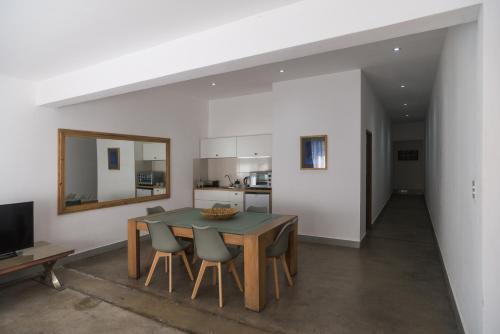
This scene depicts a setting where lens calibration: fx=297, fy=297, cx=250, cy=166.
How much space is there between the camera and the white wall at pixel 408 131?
446 inches

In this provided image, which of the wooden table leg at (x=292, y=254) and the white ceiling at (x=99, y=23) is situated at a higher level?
the white ceiling at (x=99, y=23)

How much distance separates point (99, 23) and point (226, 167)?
456 cm

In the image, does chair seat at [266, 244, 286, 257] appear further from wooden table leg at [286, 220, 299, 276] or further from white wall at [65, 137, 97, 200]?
white wall at [65, 137, 97, 200]

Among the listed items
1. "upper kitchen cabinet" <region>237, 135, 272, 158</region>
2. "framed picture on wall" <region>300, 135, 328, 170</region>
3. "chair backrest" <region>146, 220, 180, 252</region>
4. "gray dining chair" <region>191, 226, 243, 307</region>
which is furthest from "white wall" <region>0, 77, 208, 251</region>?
"framed picture on wall" <region>300, 135, 328, 170</region>

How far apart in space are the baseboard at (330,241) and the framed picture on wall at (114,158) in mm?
3373

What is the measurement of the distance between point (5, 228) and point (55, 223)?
754 mm

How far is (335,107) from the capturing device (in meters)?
4.90

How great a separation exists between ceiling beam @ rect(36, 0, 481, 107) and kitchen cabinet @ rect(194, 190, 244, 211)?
3201 mm

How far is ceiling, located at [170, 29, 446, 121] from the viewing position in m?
3.80

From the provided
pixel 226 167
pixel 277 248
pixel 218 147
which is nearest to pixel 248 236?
pixel 277 248

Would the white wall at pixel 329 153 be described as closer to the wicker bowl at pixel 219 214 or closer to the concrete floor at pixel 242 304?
the concrete floor at pixel 242 304

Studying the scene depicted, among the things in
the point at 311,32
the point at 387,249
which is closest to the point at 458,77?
the point at 311,32

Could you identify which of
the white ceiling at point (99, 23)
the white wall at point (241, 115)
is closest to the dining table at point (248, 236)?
the white ceiling at point (99, 23)

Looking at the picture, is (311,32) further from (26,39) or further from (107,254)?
(107,254)
